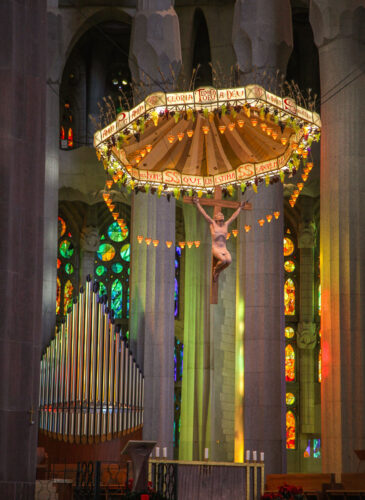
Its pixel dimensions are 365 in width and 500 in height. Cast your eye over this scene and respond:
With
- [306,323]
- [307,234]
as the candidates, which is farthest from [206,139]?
[306,323]

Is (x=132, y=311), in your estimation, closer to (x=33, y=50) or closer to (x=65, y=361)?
(x=65, y=361)

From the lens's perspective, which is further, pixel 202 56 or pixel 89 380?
pixel 202 56

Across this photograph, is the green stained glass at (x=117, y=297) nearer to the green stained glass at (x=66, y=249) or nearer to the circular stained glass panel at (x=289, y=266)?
the green stained glass at (x=66, y=249)

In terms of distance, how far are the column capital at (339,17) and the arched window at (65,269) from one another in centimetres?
1381

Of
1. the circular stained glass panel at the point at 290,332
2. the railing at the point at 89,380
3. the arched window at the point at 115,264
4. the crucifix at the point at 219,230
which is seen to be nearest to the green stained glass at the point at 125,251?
the arched window at the point at 115,264

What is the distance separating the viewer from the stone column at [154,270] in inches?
955

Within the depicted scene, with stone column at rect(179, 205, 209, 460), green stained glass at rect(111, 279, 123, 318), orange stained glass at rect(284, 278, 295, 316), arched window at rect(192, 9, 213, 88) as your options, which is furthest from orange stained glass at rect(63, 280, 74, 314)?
arched window at rect(192, 9, 213, 88)

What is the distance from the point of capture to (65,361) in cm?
2341

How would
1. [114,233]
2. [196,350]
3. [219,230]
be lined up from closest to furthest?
[219,230]
[196,350]
[114,233]

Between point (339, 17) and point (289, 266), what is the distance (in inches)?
495

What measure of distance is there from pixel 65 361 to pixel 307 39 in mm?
15749

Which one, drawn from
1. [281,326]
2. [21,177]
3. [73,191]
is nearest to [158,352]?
[281,326]

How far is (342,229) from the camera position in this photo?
24.3 m

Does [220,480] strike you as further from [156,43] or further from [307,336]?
[307,336]
